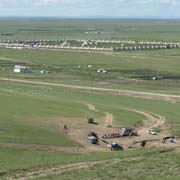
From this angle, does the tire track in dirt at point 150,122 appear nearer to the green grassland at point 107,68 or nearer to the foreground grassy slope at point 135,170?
the foreground grassy slope at point 135,170

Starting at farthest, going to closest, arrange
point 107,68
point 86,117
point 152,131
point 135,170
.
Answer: point 107,68
point 86,117
point 152,131
point 135,170

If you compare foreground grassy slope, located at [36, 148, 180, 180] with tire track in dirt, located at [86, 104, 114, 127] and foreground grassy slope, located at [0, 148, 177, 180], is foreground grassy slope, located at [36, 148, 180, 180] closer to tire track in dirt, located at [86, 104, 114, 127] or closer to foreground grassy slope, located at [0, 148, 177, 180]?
foreground grassy slope, located at [0, 148, 177, 180]

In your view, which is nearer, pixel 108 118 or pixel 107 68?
pixel 108 118

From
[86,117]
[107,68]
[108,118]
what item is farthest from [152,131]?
[107,68]

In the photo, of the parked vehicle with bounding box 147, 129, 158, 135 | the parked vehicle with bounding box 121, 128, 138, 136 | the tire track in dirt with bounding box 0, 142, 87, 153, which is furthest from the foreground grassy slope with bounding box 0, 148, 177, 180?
the parked vehicle with bounding box 147, 129, 158, 135

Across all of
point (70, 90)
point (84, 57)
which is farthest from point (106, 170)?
point (84, 57)

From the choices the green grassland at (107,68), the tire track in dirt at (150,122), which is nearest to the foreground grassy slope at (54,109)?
the tire track in dirt at (150,122)

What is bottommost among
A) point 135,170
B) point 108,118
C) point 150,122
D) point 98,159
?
point 150,122

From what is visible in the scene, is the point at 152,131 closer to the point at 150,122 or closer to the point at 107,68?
the point at 150,122

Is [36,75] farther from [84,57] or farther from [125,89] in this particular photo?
[84,57]
